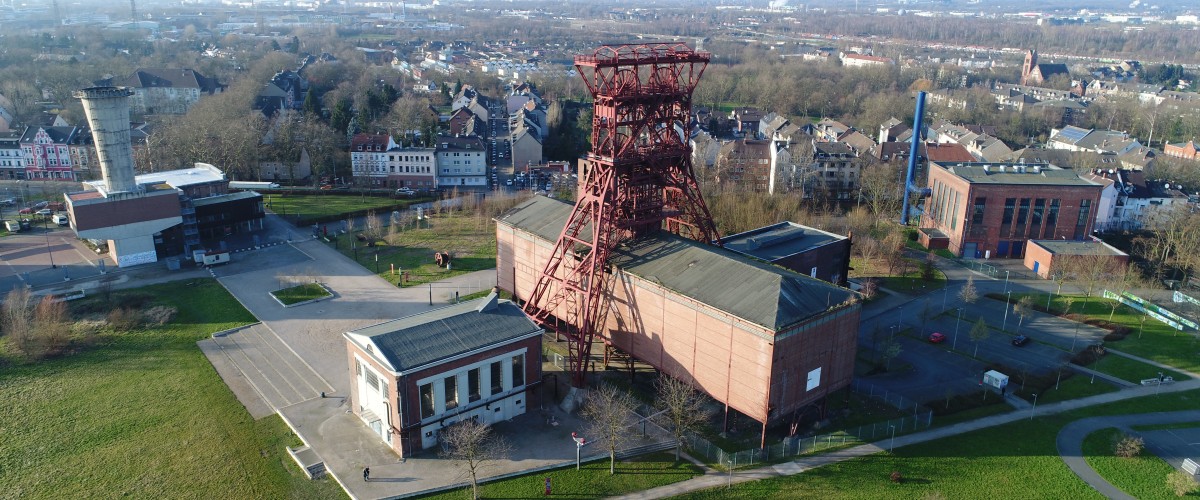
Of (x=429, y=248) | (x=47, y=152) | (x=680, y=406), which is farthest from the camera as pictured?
(x=47, y=152)

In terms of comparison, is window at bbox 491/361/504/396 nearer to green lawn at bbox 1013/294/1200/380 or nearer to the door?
green lawn at bbox 1013/294/1200/380

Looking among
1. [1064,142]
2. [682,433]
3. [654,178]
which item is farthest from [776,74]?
[682,433]

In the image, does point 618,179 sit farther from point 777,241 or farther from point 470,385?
point 777,241

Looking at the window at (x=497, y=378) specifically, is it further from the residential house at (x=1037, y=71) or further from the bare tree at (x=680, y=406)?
the residential house at (x=1037, y=71)

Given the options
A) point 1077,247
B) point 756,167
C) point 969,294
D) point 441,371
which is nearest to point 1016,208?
point 1077,247

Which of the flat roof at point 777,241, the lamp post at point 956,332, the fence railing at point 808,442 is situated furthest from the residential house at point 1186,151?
the fence railing at point 808,442

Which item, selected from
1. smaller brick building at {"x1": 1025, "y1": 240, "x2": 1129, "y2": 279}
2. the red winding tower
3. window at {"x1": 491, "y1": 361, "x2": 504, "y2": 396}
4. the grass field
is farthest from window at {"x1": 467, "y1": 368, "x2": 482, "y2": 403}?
smaller brick building at {"x1": 1025, "y1": 240, "x2": 1129, "y2": 279}

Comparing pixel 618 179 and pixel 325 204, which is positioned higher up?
pixel 618 179
